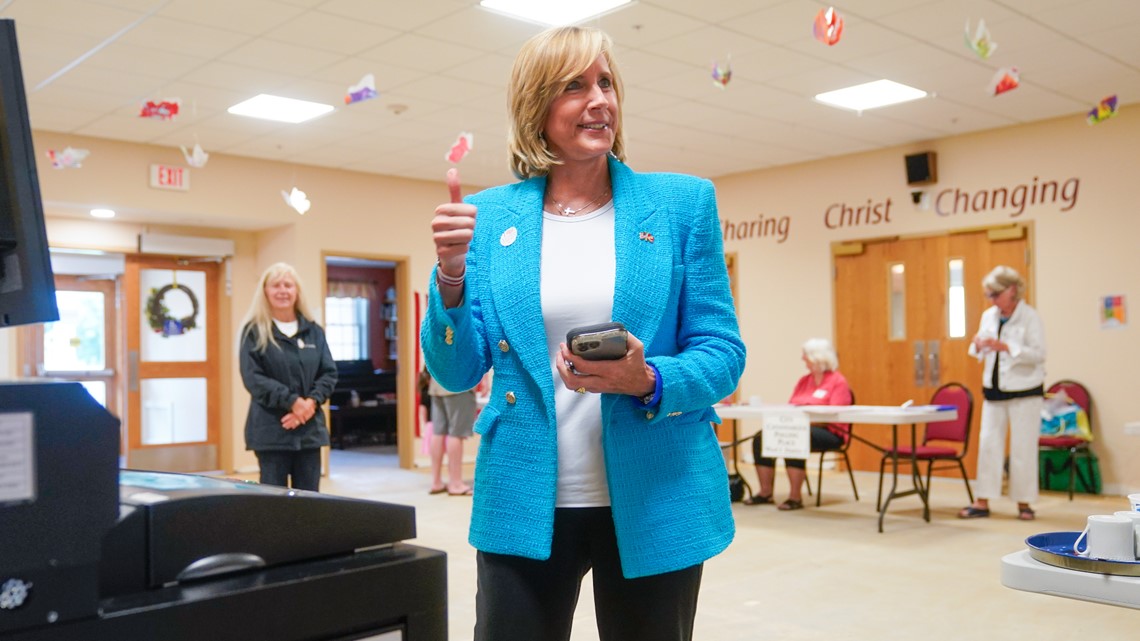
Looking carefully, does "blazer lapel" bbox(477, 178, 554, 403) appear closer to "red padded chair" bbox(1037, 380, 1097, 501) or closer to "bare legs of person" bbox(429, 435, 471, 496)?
"bare legs of person" bbox(429, 435, 471, 496)

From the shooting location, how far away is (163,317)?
887 cm

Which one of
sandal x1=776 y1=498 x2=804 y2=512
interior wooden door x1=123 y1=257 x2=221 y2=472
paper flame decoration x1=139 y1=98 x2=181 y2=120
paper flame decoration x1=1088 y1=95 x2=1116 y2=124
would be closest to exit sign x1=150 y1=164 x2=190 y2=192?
interior wooden door x1=123 y1=257 x2=221 y2=472

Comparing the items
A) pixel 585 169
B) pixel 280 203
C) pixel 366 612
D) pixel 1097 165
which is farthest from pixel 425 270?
pixel 366 612

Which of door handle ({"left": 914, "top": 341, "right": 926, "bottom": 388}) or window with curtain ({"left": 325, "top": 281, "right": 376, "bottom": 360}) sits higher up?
window with curtain ({"left": 325, "top": 281, "right": 376, "bottom": 360})

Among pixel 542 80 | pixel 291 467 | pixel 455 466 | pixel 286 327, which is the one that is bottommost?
pixel 455 466

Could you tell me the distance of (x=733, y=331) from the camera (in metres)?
1.41

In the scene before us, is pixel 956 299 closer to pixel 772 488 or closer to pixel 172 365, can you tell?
pixel 772 488

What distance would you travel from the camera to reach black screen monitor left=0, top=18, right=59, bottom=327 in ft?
2.49

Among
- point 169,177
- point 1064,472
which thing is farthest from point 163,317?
point 1064,472

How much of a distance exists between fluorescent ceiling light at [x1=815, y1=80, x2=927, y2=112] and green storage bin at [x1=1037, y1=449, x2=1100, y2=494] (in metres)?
2.78

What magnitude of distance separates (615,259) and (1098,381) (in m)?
6.94

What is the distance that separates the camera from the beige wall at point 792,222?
7109 mm

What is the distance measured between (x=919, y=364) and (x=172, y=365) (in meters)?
6.60

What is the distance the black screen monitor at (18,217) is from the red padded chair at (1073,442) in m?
7.17
